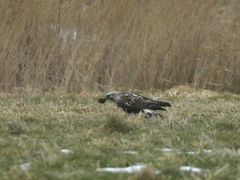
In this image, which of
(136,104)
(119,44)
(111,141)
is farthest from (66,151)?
(119,44)

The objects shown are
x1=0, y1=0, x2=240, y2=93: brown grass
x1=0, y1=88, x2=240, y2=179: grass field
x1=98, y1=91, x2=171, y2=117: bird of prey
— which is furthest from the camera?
x1=0, y1=0, x2=240, y2=93: brown grass

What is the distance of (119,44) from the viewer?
10.6 meters

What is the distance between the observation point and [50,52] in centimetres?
1041

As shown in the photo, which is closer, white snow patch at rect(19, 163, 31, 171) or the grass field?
white snow patch at rect(19, 163, 31, 171)

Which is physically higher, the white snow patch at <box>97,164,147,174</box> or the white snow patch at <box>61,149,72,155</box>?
the white snow patch at <box>97,164,147,174</box>

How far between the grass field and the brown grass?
204cm

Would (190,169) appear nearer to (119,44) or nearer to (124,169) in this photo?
(124,169)

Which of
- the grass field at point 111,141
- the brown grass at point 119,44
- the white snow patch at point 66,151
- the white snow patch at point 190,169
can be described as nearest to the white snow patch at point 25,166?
the grass field at point 111,141

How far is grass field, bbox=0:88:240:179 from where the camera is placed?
4184mm

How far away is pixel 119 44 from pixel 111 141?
5.56m

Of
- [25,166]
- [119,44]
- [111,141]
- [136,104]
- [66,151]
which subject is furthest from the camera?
[119,44]

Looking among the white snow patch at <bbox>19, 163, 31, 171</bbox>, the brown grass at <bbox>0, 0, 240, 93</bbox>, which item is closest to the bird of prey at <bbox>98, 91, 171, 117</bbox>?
the white snow patch at <bbox>19, 163, 31, 171</bbox>

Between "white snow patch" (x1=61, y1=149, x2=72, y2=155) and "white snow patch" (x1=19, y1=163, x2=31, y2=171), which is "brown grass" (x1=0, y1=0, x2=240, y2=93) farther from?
"white snow patch" (x1=19, y1=163, x2=31, y2=171)

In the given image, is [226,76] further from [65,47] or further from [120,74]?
[65,47]
